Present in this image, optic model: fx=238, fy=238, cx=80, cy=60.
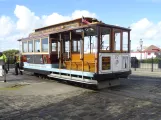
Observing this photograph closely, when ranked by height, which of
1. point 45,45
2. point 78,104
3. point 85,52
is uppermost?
point 45,45

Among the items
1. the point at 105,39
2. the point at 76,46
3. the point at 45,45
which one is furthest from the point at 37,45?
the point at 105,39

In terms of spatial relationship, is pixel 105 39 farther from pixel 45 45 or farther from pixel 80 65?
pixel 45 45

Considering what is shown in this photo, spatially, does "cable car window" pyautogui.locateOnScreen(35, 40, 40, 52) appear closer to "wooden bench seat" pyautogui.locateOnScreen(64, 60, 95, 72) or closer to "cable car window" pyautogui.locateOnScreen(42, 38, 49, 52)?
"cable car window" pyautogui.locateOnScreen(42, 38, 49, 52)

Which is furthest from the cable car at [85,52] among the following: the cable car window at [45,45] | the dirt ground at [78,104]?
the dirt ground at [78,104]

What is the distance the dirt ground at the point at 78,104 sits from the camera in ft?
23.0

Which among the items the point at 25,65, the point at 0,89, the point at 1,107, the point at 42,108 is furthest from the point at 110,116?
the point at 25,65

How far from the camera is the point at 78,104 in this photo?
8.45 m

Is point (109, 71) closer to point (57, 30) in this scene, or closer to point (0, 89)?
point (57, 30)

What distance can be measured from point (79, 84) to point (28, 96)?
3.34 metres

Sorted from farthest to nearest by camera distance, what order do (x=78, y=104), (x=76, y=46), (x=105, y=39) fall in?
(x=76, y=46), (x=105, y=39), (x=78, y=104)

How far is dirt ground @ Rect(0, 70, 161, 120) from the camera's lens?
7.00m

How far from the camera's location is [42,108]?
791 cm

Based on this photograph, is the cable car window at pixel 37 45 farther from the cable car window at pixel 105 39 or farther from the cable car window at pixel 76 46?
the cable car window at pixel 105 39

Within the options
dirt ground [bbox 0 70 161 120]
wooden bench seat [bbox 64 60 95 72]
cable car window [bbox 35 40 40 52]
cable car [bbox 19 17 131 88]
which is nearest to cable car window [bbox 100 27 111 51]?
cable car [bbox 19 17 131 88]
